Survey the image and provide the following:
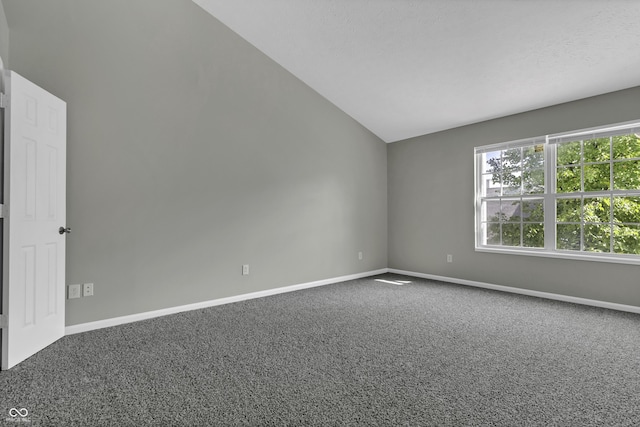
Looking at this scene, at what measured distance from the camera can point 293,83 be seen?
472 cm

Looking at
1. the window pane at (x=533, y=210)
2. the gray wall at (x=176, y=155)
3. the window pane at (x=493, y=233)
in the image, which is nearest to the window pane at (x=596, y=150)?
the window pane at (x=533, y=210)

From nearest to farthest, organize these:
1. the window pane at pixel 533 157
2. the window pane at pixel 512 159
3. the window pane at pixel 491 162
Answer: the window pane at pixel 533 157 < the window pane at pixel 512 159 < the window pane at pixel 491 162

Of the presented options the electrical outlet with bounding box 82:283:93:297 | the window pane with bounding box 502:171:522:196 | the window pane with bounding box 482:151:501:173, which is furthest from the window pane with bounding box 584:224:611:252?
the electrical outlet with bounding box 82:283:93:297

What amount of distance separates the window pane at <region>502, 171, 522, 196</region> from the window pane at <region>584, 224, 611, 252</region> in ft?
3.04

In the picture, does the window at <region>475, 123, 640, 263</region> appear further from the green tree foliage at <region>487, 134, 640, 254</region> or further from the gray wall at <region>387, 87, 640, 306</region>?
the gray wall at <region>387, 87, 640, 306</region>

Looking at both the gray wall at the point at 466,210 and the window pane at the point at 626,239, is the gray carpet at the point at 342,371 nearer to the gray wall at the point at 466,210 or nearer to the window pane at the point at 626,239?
A: the gray wall at the point at 466,210

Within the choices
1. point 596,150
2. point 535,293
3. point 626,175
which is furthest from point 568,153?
point 535,293

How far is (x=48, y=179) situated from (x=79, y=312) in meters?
1.23

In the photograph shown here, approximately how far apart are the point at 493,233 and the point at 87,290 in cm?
504

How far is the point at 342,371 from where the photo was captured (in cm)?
219

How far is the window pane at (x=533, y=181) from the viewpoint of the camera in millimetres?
4324

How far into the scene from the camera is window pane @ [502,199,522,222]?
15.0ft

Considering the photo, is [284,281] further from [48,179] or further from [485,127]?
[485,127]

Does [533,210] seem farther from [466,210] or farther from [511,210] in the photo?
[466,210]
